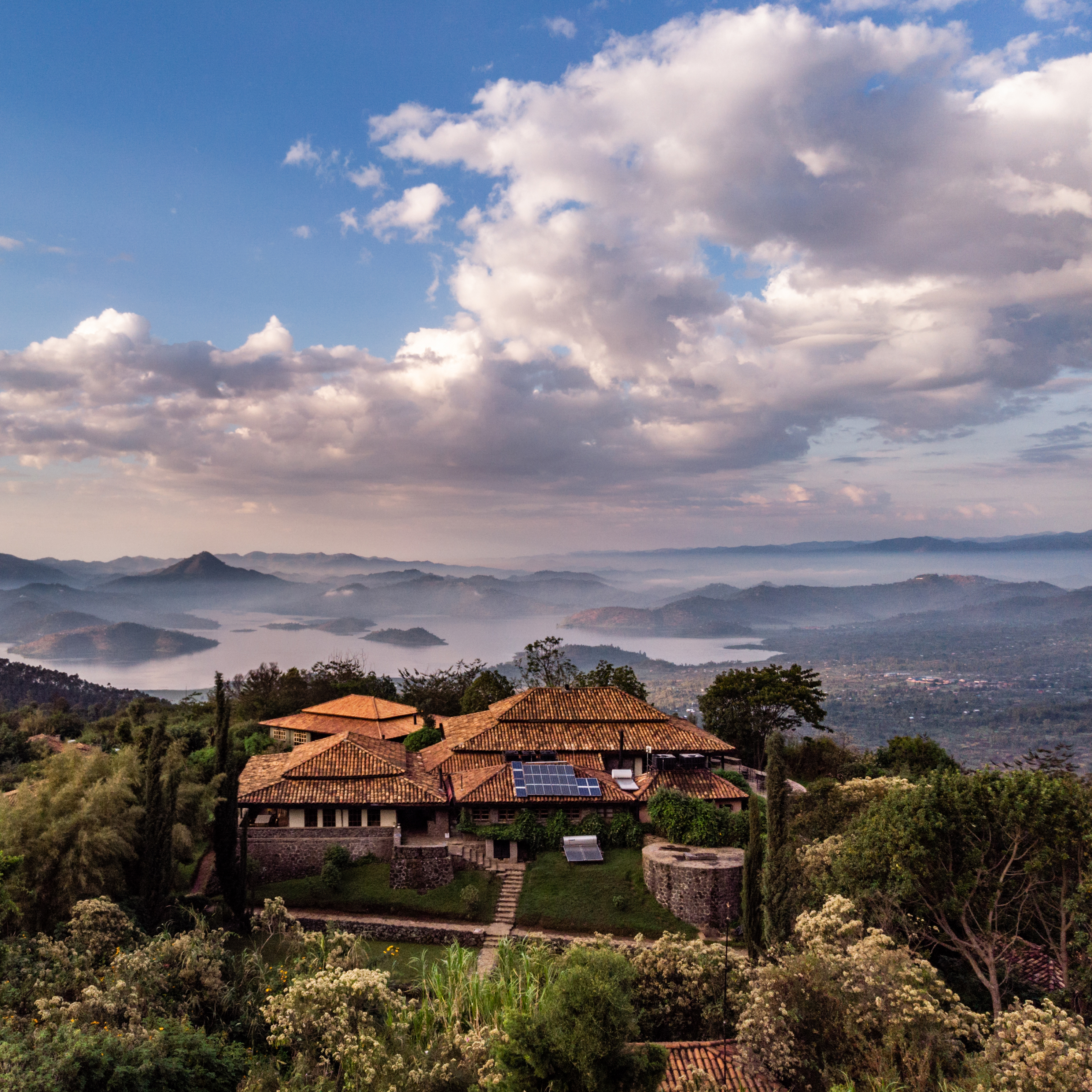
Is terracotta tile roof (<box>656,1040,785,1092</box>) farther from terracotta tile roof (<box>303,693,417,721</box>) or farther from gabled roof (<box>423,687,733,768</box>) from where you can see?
terracotta tile roof (<box>303,693,417,721</box>)

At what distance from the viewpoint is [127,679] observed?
579 ft

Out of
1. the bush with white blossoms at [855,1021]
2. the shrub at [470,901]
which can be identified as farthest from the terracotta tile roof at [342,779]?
the bush with white blossoms at [855,1021]

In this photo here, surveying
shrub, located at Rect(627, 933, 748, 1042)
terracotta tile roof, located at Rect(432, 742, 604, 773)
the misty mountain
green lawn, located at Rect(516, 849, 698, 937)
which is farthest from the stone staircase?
the misty mountain

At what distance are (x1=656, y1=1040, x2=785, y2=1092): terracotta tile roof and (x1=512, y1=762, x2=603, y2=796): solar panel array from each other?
12.2 metres

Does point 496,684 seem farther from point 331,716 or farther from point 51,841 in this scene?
point 51,841

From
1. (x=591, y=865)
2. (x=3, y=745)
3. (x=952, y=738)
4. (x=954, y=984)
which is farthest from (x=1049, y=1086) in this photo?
(x=952, y=738)

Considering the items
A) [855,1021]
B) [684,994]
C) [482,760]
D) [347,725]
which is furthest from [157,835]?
[347,725]

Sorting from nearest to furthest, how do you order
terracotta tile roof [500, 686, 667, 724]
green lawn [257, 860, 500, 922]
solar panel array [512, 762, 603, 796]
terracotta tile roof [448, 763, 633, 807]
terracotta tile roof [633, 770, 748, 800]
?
green lawn [257, 860, 500, 922] < terracotta tile roof [448, 763, 633, 807] < solar panel array [512, 762, 603, 796] < terracotta tile roof [633, 770, 748, 800] < terracotta tile roof [500, 686, 667, 724]

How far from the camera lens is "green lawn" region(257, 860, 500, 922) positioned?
2467cm

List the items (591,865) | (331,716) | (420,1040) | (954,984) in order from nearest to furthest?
(420,1040) < (954,984) < (591,865) < (331,716)

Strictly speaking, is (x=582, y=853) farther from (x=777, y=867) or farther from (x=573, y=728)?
(x=777, y=867)

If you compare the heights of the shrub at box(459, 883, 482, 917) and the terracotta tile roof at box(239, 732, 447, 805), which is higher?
the terracotta tile roof at box(239, 732, 447, 805)

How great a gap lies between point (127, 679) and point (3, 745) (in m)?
148

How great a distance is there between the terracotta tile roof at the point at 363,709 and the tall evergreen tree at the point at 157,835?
20.7m
